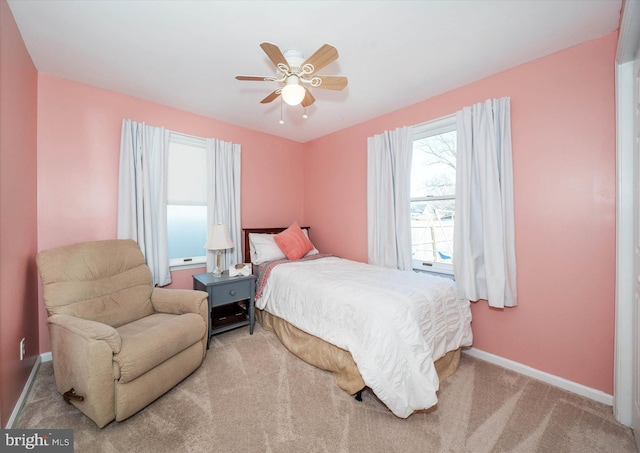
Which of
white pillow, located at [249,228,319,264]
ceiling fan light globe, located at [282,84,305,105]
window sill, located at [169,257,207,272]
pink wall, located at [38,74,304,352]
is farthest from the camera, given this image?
white pillow, located at [249,228,319,264]

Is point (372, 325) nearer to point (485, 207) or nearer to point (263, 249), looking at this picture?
point (485, 207)

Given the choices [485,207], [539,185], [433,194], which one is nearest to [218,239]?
[433,194]

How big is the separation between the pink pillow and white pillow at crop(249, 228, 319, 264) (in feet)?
0.22

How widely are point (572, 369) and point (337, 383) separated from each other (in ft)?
5.93

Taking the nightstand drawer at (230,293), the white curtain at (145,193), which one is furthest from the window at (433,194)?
the white curtain at (145,193)

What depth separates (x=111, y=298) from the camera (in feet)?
6.91

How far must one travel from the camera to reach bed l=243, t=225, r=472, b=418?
5.43 ft

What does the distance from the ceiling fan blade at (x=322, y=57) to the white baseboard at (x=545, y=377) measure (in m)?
2.79

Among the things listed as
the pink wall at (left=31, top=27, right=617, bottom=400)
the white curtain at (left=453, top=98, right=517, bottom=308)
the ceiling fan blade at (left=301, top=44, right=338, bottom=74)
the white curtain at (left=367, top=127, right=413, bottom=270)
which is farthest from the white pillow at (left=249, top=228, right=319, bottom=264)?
the ceiling fan blade at (left=301, top=44, right=338, bottom=74)

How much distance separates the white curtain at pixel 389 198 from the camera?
9.57ft

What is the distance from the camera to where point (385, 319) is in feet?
5.77

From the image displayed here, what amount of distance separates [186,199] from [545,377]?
4003 mm

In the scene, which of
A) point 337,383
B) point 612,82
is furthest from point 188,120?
point 612,82

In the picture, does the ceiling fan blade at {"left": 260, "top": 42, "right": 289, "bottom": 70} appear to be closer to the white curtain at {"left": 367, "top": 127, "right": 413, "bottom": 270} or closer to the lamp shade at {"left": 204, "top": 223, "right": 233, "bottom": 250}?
the white curtain at {"left": 367, "top": 127, "right": 413, "bottom": 270}
